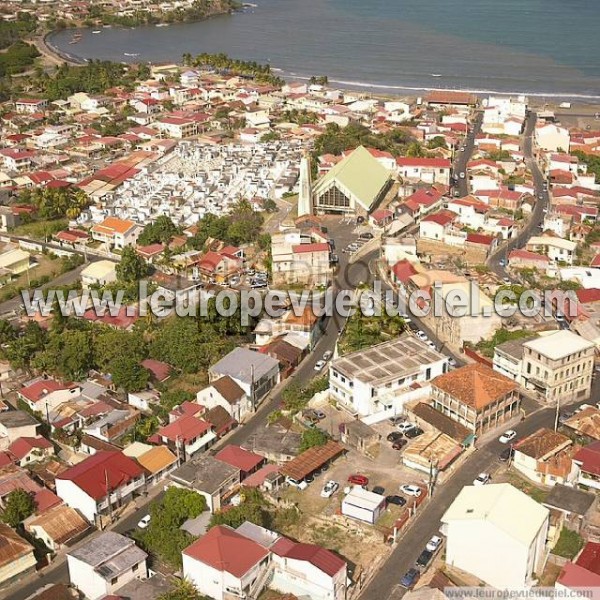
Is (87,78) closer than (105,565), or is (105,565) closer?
(105,565)

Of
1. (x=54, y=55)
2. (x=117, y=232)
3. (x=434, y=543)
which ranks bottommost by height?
(x=434, y=543)

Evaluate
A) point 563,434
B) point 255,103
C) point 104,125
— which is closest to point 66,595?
point 563,434

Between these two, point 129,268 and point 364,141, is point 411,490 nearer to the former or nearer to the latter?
point 129,268

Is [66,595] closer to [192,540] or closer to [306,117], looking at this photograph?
[192,540]

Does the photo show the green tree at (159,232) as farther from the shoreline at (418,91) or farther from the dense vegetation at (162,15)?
the dense vegetation at (162,15)

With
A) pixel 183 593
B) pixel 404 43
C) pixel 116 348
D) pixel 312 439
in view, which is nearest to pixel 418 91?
pixel 404 43

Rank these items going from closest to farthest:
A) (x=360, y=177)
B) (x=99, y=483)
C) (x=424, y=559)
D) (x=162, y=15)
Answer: (x=424, y=559) → (x=99, y=483) → (x=360, y=177) → (x=162, y=15)

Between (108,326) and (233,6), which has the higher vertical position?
(233,6)

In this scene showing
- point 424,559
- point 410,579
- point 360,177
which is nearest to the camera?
point 410,579
